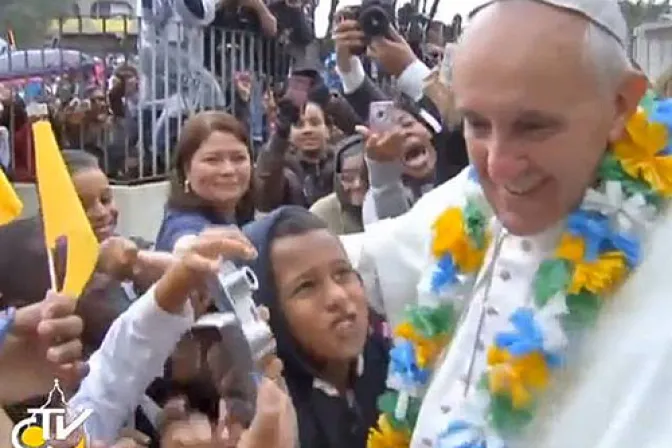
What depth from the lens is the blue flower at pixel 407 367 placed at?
190 cm

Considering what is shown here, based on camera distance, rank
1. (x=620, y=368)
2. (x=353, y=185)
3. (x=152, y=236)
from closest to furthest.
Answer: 1. (x=620, y=368)
2. (x=353, y=185)
3. (x=152, y=236)

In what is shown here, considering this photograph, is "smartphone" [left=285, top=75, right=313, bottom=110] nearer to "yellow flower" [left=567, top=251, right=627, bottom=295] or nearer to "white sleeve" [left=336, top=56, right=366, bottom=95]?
"white sleeve" [left=336, top=56, right=366, bottom=95]

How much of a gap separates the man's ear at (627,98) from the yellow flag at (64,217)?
720 mm

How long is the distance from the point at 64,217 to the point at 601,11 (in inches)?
30.6

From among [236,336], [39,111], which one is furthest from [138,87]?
[236,336]

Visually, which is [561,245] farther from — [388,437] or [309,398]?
[309,398]

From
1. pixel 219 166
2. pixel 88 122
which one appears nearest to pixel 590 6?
pixel 219 166

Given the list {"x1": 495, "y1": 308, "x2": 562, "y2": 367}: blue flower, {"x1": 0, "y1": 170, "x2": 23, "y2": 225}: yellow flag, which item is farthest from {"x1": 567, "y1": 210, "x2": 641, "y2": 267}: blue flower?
{"x1": 0, "y1": 170, "x2": 23, "y2": 225}: yellow flag

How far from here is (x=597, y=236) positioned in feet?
5.50

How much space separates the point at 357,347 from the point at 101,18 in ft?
17.8

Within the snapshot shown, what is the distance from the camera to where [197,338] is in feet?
6.83

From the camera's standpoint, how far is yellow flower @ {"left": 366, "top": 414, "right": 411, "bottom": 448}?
191 cm

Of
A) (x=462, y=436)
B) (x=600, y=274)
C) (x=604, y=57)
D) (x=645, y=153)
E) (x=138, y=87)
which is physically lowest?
(x=138, y=87)

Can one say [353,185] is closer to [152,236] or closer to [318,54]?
[152,236]
